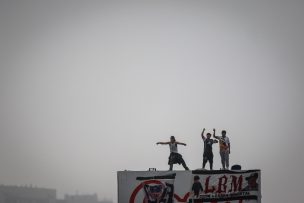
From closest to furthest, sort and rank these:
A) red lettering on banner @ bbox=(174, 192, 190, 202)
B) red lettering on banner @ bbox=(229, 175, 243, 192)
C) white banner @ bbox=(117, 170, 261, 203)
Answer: white banner @ bbox=(117, 170, 261, 203) < red lettering on banner @ bbox=(174, 192, 190, 202) < red lettering on banner @ bbox=(229, 175, 243, 192)

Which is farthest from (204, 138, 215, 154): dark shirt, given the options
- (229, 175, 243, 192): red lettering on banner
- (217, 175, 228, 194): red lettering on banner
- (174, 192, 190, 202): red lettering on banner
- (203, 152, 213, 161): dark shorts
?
(174, 192, 190, 202): red lettering on banner

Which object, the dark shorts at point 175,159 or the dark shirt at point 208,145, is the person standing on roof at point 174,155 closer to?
the dark shorts at point 175,159

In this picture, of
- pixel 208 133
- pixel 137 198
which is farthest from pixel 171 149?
pixel 137 198

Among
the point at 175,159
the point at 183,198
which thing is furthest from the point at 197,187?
the point at 175,159

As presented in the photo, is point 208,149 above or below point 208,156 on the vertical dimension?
above

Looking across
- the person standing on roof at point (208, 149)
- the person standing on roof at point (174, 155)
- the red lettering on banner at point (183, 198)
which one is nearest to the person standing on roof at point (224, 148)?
the person standing on roof at point (208, 149)

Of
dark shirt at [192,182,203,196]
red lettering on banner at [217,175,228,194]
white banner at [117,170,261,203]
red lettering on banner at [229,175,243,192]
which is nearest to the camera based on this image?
white banner at [117,170,261,203]

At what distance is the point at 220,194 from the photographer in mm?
32188

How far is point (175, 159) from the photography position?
109ft

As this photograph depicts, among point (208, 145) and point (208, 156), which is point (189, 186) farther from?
point (208, 145)

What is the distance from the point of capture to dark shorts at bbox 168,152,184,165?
109 ft

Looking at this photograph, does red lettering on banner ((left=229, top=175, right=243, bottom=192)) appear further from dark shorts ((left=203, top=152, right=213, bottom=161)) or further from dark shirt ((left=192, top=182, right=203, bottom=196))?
dark shirt ((left=192, top=182, right=203, bottom=196))

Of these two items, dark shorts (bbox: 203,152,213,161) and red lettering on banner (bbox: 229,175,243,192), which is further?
dark shorts (bbox: 203,152,213,161)

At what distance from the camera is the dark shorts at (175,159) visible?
109ft
